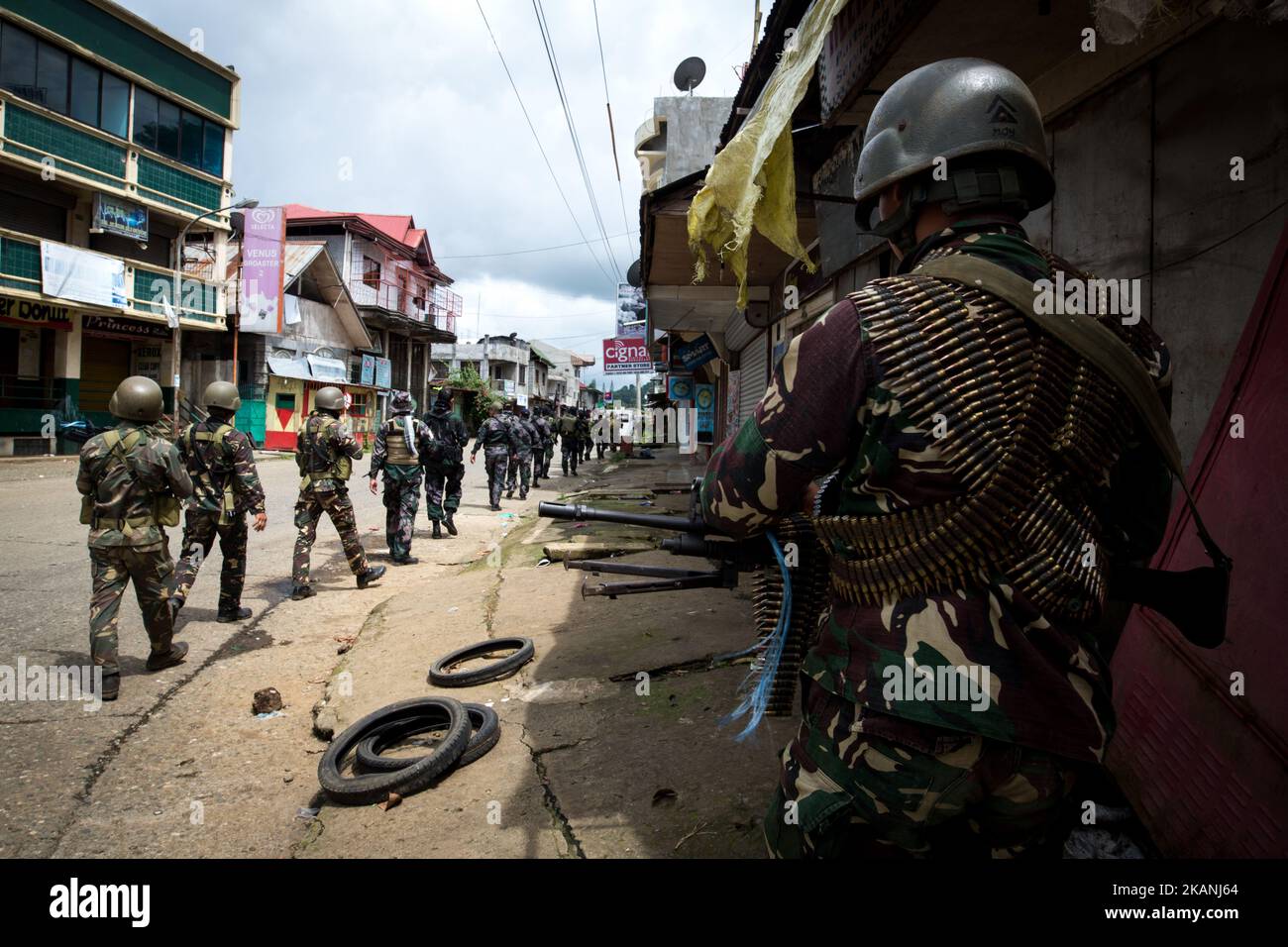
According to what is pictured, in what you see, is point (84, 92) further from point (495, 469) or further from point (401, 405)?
point (401, 405)

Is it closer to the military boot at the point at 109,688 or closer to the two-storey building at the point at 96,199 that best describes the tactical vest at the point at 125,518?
the military boot at the point at 109,688

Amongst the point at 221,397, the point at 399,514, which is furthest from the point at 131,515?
the point at 399,514

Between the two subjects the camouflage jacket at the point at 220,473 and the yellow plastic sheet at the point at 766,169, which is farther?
the camouflage jacket at the point at 220,473

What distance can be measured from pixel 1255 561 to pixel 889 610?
1324 millimetres

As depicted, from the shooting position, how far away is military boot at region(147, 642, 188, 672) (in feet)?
15.2

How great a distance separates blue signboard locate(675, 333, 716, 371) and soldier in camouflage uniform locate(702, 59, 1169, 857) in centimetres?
1476

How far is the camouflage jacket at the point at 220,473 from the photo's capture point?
5.57 m

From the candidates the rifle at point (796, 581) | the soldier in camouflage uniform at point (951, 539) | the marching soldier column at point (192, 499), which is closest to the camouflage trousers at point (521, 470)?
A: the marching soldier column at point (192, 499)

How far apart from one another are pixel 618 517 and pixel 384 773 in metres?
1.97

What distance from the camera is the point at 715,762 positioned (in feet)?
9.68

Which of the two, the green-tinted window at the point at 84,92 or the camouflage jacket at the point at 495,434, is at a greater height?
the green-tinted window at the point at 84,92

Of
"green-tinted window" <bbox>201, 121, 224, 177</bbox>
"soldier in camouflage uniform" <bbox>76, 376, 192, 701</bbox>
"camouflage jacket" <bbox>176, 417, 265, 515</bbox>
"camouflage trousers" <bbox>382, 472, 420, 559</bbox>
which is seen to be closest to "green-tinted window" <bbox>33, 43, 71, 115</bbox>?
"green-tinted window" <bbox>201, 121, 224, 177</bbox>

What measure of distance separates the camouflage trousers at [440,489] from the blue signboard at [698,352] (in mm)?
7649
